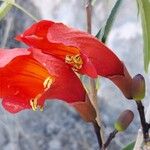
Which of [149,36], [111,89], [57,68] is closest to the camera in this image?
[57,68]

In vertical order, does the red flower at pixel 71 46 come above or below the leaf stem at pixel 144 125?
above

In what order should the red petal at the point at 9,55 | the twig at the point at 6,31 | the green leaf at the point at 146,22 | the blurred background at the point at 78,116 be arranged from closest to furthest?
the red petal at the point at 9,55
the green leaf at the point at 146,22
the blurred background at the point at 78,116
the twig at the point at 6,31

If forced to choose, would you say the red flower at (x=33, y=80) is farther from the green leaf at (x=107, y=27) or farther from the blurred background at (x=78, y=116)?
the blurred background at (x=78, y=116)

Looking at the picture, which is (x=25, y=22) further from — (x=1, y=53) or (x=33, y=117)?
(x=1, y=53)

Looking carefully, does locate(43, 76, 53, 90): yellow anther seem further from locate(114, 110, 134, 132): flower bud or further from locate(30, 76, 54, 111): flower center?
locate(114, 110, 134, 132): flower bud

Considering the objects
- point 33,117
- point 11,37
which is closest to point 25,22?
point 11,37

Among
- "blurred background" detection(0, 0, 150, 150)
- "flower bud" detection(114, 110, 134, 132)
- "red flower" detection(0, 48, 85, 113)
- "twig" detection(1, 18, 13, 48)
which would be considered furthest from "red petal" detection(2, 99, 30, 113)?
"twig" detection(1, 18, 13, 48)

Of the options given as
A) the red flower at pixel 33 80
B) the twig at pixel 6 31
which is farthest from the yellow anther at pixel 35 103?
the twig at pixel 6 31
